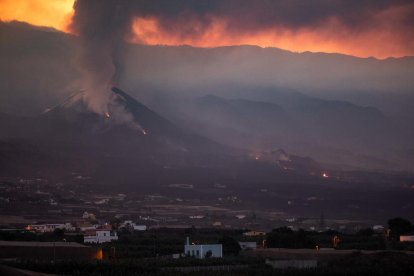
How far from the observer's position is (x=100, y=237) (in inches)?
2608

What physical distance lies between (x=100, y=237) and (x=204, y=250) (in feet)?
47.2

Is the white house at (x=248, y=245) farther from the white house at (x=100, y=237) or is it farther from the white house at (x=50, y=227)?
the white house at (x=50, y=227)

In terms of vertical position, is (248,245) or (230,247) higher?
(248,245)

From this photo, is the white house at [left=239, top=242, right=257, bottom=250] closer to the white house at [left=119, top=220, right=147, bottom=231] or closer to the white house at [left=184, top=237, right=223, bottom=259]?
the white house at [left=184, top=237, right=223, bottom=259]

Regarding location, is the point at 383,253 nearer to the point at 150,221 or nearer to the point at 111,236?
the point at 111,236

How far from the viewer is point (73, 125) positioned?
513 feet

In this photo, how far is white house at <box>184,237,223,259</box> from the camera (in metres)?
53.2

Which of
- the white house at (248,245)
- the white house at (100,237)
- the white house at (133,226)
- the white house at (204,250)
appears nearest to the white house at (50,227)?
the white house at (133,226)

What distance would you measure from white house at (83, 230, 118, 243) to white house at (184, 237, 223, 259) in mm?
11231

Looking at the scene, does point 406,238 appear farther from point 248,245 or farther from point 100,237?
point 100,237

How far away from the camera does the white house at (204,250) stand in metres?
53.2

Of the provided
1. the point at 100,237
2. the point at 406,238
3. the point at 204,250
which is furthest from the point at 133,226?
the point at 204,250

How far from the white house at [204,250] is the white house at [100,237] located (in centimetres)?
1123

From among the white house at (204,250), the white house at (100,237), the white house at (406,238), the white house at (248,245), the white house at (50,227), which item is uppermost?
the white house at (50,227)
